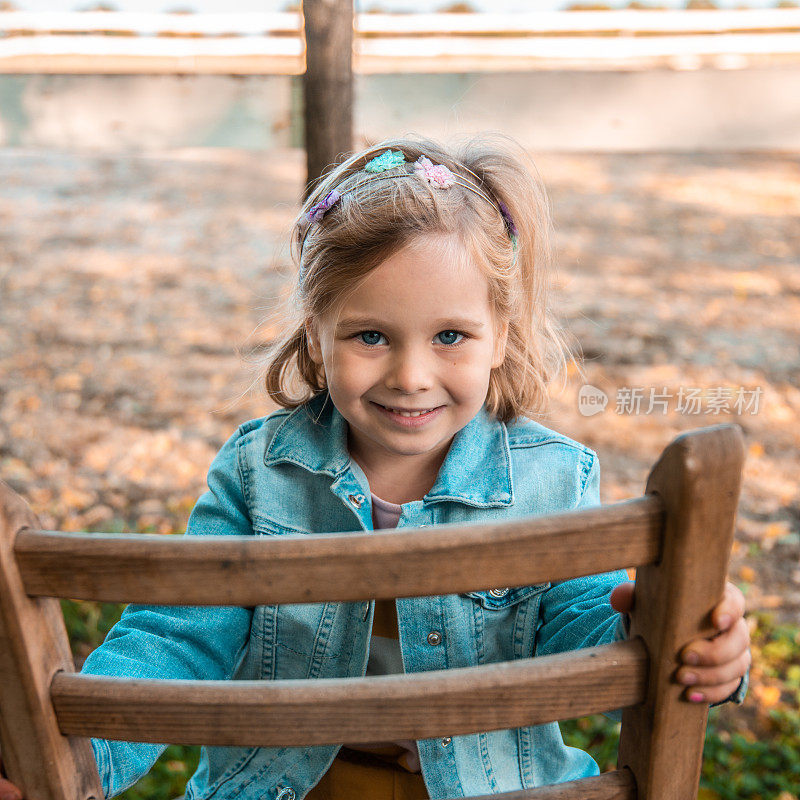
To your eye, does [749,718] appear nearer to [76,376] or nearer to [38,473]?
[38,473]

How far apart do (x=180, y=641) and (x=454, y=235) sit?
705 millimetres

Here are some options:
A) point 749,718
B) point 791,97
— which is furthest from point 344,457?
point 791,97

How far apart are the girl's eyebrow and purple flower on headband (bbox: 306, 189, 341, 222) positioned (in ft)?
0.69

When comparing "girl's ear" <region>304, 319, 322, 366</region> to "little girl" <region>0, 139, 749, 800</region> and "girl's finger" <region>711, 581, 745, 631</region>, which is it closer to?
"little girl" <region>0, 139, 749, 800</region>

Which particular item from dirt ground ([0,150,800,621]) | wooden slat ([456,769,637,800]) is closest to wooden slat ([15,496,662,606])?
wooden slat ([456,769,637,800])

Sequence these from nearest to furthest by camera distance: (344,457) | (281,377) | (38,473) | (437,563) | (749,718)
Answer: (437,563)
(344,457)
(281,377)
(749,718)
(38,473)

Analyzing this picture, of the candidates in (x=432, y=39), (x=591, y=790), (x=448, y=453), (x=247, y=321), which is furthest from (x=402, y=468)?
(x=247, y=321)

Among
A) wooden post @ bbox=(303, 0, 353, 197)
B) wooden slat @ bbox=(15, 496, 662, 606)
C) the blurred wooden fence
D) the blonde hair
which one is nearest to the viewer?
wooden slat @ bbox=(15, 496, 662, 606)

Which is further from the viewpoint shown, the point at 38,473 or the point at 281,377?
the point at 38,473

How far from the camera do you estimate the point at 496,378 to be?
1480 mm

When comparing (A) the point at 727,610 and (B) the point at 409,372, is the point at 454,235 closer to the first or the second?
(B) the point at 409,372

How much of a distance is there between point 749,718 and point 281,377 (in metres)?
1.68

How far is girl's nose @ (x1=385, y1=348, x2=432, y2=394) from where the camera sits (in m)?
1.22

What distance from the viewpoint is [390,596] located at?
71 centimetres
